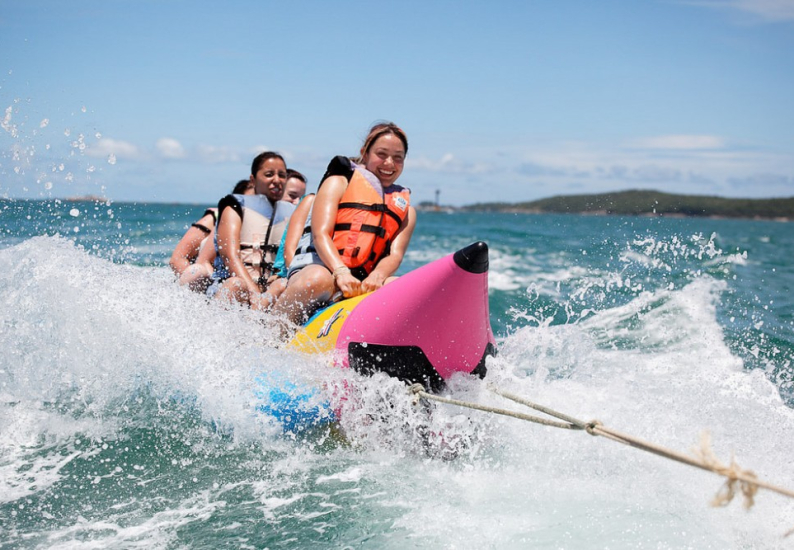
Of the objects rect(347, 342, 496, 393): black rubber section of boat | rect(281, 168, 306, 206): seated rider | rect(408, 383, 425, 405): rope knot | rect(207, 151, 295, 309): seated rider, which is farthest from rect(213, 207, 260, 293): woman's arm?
rect(408, 383, 425, 405): rope knot

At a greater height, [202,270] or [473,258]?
[473,258]

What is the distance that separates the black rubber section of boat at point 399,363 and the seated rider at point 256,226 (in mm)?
1836

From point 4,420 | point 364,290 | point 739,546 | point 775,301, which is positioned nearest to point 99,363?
point 4,420

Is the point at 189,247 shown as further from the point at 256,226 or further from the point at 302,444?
the point at 302,444

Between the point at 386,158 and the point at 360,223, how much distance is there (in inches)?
15.9

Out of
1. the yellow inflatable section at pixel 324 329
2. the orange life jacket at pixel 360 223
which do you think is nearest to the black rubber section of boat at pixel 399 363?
the yellow inflatable section at pixel 324 329

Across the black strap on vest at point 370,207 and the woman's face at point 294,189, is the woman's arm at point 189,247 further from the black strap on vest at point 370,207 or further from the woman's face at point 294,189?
the black strap on vest at point 370,207

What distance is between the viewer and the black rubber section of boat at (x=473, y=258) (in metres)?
2.68

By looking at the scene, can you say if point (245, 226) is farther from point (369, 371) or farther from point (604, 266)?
point (604, 266)

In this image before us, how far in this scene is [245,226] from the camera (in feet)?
16.1

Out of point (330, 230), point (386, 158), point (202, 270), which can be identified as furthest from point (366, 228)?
point (202, 270)

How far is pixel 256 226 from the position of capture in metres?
4.95

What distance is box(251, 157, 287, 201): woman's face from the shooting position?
16.5ft

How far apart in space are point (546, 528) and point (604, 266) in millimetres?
8819
